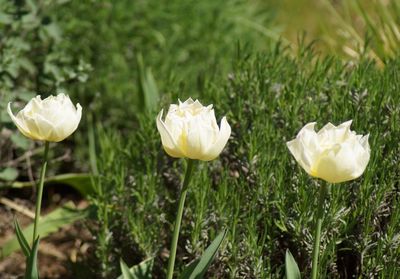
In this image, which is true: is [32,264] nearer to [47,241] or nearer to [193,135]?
[193,135]

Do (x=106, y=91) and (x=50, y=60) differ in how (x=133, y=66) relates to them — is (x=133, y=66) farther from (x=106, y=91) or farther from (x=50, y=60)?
(x=50, y=60)

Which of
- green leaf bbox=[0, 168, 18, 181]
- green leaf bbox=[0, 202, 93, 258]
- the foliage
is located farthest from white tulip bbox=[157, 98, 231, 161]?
the foliage

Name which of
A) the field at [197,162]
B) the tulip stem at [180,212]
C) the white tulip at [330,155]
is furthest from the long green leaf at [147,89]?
the white tulip at [330,155]

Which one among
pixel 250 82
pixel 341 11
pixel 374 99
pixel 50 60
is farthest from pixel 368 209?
pixel 341 11

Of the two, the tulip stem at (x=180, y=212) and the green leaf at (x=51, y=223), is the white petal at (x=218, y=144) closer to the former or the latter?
the tulip stem at (x=180, y=212)

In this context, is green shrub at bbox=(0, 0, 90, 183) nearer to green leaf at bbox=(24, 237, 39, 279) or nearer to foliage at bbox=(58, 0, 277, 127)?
foliage at bbox=(58, 0, 277, 127)

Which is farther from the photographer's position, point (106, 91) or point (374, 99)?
point (106, 91)
